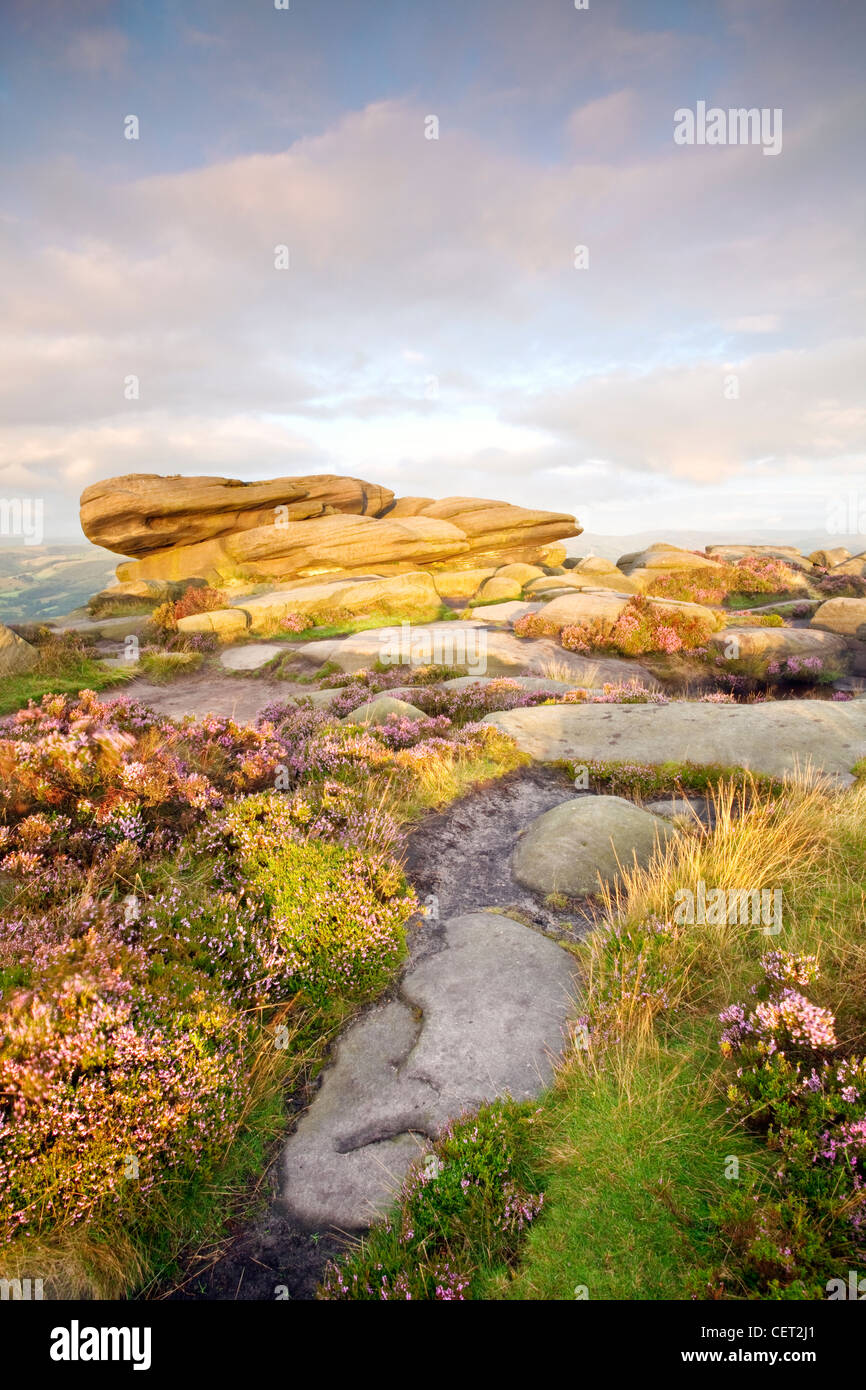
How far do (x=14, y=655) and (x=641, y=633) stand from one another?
67.8 feet

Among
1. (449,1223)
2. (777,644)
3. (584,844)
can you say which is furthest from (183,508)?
(449,1223)

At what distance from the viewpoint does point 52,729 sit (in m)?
7.82

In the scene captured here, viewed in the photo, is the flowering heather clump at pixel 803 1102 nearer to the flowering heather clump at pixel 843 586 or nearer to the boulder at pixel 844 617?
the boulder at pixel 844 617

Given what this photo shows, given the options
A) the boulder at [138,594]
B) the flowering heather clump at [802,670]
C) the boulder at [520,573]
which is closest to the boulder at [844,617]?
the flowering heather clump at [802,670]

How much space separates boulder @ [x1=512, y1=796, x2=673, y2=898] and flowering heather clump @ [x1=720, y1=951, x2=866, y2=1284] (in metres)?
2.87

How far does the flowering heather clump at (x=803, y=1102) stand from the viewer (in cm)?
284

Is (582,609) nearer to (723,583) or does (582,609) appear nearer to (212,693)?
(212,693)

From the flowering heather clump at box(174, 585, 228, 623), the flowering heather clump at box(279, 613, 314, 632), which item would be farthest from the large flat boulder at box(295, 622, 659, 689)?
the flowering heather clump at box(174, 585, 228, 623)

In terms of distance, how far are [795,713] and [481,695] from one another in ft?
21.5

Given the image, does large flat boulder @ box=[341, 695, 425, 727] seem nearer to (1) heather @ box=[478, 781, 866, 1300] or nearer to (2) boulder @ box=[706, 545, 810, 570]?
(1) heather @ box=[478, 781, 866, 1300]

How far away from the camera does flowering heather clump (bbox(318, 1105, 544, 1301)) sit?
303cm

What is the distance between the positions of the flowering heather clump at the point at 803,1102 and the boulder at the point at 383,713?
838 cm
